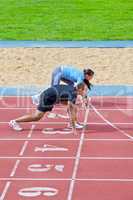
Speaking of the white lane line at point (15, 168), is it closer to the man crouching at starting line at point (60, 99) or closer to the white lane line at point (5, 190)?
the white lane line at point (5, 190)

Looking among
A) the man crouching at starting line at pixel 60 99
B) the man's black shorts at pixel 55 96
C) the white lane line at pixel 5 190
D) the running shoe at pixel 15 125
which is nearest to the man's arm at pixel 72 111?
the man crouching at starting line at pixel 60 99

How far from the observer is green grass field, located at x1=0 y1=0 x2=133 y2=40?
2456 cm

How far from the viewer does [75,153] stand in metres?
13.2

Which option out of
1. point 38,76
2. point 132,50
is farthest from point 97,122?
point 132,50

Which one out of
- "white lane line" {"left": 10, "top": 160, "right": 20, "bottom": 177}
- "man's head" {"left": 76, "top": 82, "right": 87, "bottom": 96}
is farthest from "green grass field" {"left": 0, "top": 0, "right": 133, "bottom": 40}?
"white lane line" {"left": 10, "top": 160, "right": 20, "bottom": 177}

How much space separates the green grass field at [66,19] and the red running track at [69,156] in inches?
322

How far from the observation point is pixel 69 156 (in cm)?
1302

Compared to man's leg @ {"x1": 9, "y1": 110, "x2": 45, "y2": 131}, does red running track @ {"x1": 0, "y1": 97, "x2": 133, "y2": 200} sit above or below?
below

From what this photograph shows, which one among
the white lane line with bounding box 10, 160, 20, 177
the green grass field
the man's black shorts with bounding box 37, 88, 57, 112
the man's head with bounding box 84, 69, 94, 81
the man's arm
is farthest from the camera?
the green grass field

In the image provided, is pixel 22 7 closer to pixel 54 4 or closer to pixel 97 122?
pixel 54 4

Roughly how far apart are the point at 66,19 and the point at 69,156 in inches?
591

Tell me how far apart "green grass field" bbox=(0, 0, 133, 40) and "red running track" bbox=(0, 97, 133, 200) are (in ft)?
→ 26.8

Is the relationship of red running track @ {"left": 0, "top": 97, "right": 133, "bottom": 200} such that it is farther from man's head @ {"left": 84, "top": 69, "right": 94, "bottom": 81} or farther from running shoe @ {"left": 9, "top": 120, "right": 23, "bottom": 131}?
man's head @ {"left": 84, "top": 69, "right": 94, "bottom": 81}

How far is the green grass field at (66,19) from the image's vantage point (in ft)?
80.6
